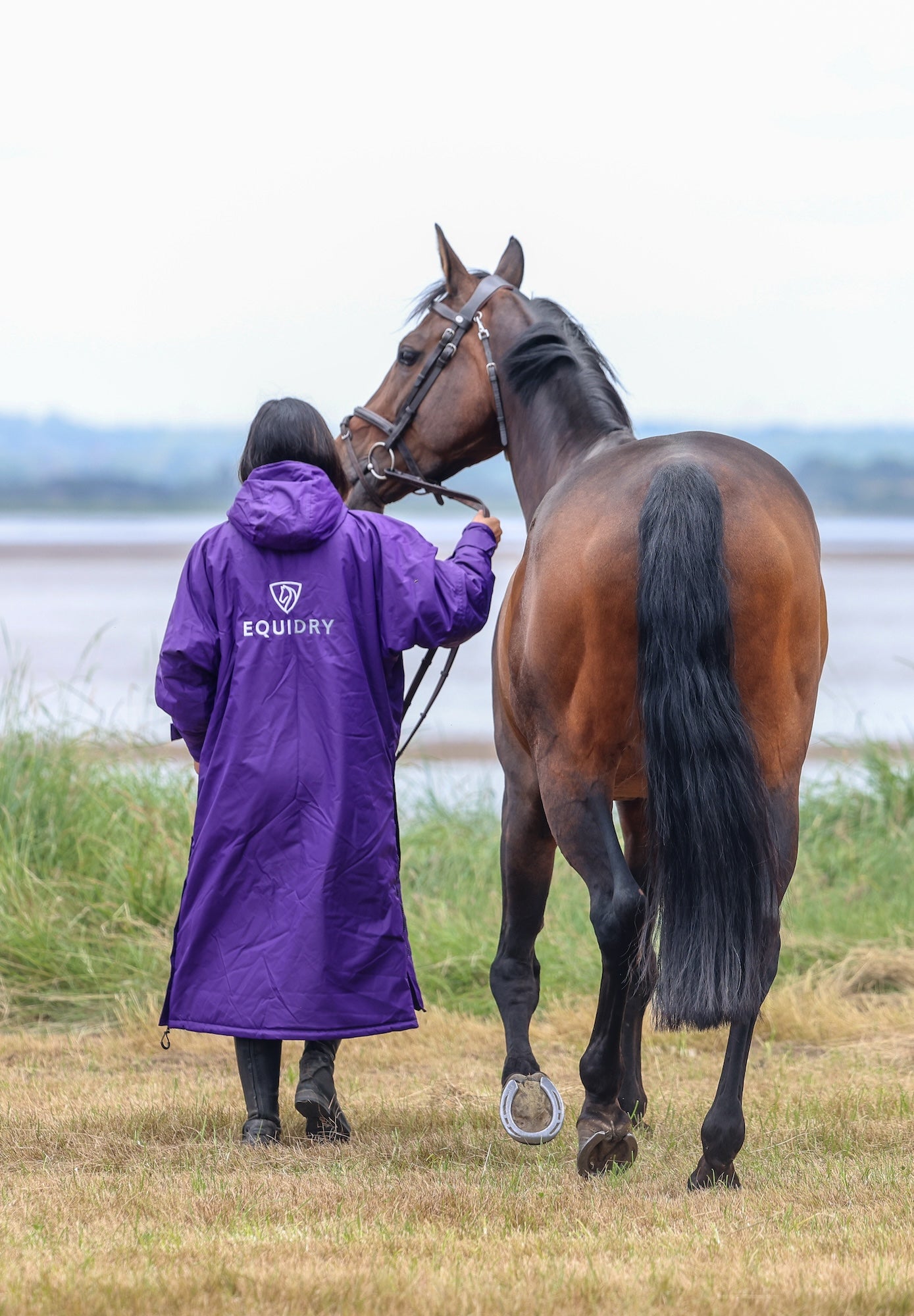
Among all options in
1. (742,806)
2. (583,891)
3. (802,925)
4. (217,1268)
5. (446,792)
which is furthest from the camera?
(446,792)

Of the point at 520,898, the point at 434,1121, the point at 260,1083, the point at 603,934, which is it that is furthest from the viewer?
the point at 434,1121

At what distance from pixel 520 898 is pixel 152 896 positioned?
2441mm

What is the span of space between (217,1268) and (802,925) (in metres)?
3.92

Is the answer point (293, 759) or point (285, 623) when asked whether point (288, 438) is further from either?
point (293, 759)

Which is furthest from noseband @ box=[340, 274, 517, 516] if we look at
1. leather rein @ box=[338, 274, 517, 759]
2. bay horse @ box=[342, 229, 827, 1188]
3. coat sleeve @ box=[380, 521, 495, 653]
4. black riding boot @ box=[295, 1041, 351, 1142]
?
black riding boot @ box=[295, 1041, 351, 1142]

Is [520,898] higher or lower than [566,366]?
lower

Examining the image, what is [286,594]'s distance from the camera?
3814 mm

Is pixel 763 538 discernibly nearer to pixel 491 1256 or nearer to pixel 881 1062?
pixel 491 1256

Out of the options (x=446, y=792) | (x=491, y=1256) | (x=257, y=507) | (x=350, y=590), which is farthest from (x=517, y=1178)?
(x=446, y=792)

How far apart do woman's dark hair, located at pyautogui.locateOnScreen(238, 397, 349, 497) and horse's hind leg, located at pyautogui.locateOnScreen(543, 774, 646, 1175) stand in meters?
1.09

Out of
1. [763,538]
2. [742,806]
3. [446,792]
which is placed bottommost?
[446,792]

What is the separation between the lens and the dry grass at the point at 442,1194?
270 centimetres

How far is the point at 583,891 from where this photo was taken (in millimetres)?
6645

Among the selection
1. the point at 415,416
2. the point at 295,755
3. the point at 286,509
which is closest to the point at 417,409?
the point at 415,416
